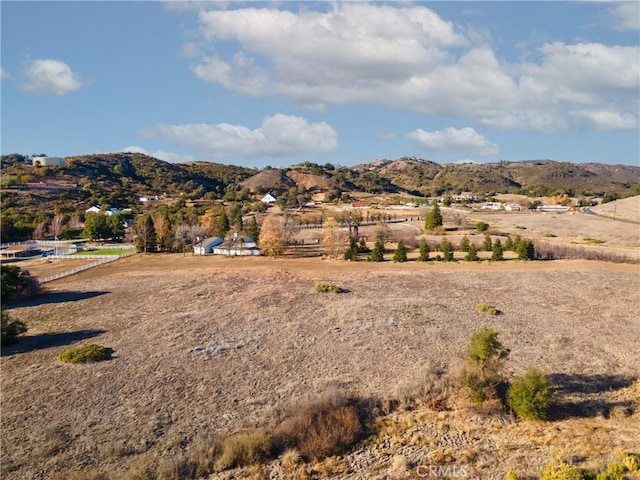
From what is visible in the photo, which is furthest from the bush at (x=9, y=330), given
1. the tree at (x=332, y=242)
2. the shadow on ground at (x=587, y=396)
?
the tree at (x=332, y=242)

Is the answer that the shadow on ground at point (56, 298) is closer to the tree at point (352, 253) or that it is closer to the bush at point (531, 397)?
the tree at point (352, 253)

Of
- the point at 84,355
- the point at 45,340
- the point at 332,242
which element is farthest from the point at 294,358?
the point at 332,242

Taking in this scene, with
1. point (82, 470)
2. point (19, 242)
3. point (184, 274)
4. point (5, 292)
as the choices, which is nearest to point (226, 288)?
point (184, 274)

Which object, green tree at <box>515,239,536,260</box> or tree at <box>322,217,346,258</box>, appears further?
tree at <box>322,217,346,258</box>

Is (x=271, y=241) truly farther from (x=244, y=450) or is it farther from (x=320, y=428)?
(x=244, y=450)

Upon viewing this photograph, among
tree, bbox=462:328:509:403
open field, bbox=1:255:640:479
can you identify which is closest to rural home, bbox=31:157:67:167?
open field, bbox=1:255:640:479

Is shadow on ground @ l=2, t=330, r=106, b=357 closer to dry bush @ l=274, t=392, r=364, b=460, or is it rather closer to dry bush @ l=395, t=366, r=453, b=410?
dry bush @ l=274, t=392, r=364, b=460

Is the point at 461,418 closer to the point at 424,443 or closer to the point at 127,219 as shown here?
the point at 424,443
